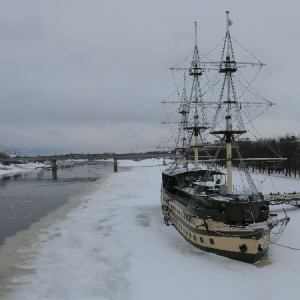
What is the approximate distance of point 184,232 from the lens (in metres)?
31.9

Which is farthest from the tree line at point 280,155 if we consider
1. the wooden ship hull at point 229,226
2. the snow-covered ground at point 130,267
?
the wooden ship hull at point 229,226

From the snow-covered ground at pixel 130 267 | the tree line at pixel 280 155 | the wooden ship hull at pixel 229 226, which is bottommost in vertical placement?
the snow-covered ground at pixel 130 267

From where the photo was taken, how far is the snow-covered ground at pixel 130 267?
20.4 m

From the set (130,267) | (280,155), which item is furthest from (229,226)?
(280,155)

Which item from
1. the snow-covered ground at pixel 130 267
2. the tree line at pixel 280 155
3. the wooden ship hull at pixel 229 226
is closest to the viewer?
the snow-covered ground at pixel 130 267

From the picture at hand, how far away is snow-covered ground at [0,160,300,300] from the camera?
67.0ft

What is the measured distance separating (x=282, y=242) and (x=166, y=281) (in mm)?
11443

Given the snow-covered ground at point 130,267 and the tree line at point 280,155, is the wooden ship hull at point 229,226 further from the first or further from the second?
the tree line at point 280,155

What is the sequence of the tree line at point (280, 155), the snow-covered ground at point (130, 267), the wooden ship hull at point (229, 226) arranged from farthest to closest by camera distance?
the tree line at point (280, 155) < the wooden ship hull at point (229, 226) < the snow-covered ground at point (130, 267)

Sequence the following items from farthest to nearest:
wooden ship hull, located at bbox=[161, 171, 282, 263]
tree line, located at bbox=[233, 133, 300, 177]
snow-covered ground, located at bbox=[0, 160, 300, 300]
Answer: tree line, located at bbox=[233, 133, 300, 177], wooden ship hull, located at bbox=[161, 171, 282, 263], snow-covered ground, located at bbox=[0, 160, 300, 300]

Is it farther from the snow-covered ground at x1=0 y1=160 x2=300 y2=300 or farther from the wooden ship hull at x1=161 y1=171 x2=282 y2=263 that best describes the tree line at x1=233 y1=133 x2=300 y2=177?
Result: the wooden ship hull at x1=161 y1=171 x2=282 y2=263

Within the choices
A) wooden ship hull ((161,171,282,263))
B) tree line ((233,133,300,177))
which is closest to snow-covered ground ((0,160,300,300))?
wooden ship hull ((161,171,282,263))

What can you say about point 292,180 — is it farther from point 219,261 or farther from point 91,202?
point 219,261

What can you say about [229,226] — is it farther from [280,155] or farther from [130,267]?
[280,155]
